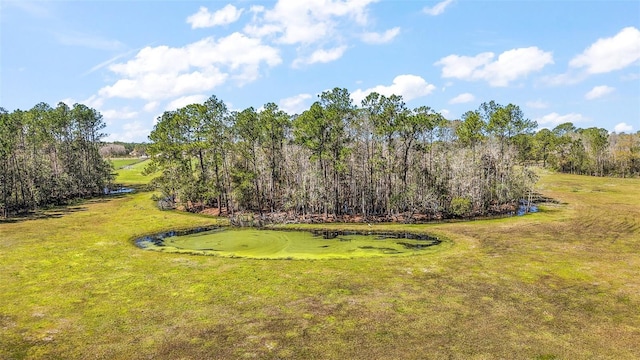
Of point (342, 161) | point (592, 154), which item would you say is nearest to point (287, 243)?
point (342, 161)

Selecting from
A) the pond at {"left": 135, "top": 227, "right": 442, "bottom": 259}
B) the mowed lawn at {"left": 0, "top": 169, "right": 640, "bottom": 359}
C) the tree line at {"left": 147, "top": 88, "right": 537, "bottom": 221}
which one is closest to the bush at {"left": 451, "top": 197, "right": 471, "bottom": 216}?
the tree line at {"left": 147, "top": 88, "right": 537, "bottom": 221}

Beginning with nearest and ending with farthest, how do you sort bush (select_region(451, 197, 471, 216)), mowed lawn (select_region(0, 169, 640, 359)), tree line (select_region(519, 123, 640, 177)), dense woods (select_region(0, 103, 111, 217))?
1. mowed lawn (select_region(0, 169, 640, 359))
2. bush (select_region(451, 197, 471, 216))
3. dense woods (select_region(0, 103, 111, 217))
4. tree line (select_region(519, 123, 640, 177))

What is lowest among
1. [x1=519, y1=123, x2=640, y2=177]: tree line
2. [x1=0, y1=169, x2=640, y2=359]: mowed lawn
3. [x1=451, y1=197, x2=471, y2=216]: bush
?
[x1=0, y1=169, x2=640, y2=359]: mowed lawn

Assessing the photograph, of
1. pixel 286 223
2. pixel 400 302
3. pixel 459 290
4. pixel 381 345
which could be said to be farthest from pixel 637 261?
pixel 286 223

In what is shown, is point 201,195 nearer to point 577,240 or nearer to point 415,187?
point 415,187

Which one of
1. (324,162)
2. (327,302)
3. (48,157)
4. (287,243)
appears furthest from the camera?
(48,157)

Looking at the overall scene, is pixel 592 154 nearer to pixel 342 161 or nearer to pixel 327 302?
pixel 342 161

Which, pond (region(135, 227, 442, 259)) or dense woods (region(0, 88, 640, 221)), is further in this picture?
dense woods (region(0, 88, 640, 221))

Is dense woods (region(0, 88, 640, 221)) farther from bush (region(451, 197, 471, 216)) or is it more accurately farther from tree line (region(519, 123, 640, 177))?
tree line (region(519, 123, 640, 177))
